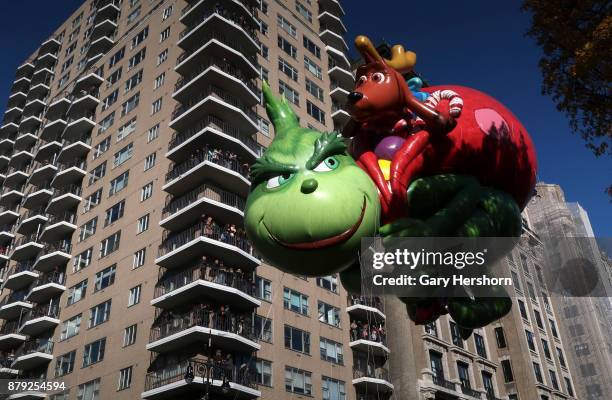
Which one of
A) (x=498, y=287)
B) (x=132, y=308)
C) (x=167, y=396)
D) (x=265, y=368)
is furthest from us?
(x=132, y=308)

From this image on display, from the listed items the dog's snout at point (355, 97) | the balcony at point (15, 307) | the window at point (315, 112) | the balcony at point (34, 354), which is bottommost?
the dog's snout at point (355, 97)

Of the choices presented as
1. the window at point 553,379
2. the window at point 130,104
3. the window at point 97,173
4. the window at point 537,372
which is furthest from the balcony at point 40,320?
the window at point 553,379

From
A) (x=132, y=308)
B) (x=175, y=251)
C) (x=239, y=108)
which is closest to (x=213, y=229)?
(x=175, y=251)

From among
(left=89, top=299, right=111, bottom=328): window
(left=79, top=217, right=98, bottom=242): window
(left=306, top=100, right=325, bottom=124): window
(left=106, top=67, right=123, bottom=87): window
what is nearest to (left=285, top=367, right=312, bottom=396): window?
(left=89, top=299, right=111, bottom=328): window

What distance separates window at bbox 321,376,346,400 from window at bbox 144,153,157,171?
51.8 feet

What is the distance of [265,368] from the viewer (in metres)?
28.2

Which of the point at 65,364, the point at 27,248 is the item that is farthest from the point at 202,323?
the point at 27,248

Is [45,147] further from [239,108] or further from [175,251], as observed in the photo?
[175,251]

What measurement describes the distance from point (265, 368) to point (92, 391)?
911 centimetres

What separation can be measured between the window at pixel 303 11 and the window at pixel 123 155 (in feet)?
60.2

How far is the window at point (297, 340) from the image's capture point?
30.0 metres

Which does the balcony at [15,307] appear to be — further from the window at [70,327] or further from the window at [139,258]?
the window at [139,258]

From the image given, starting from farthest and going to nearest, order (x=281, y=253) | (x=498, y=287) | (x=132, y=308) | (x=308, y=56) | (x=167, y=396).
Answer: (x=308, y=56)
(x=132, y=308)
(x=167, y=396)
(x=498, y=287)
(x=281, y=253)

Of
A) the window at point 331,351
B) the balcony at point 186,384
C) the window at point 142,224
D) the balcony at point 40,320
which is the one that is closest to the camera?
the balcony at point 186,384
